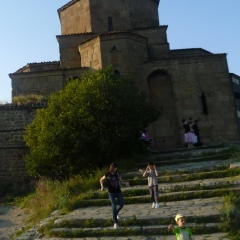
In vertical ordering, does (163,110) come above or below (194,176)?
above

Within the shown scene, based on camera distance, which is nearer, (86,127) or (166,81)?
(86,127)

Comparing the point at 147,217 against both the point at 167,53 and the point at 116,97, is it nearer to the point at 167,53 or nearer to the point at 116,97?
the point at 116,97

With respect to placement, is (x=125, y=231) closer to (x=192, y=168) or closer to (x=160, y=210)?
(x=160, y=210)

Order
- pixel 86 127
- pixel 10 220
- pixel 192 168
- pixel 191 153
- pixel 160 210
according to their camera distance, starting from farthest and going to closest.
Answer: pixel 191 153
pixel 86 127
pixel 10 220
pixel 192 168
pixel 160 210

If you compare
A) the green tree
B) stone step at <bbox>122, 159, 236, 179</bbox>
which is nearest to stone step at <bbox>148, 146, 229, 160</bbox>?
stone step at <bbox>122, 159, 236, 179</bbox>

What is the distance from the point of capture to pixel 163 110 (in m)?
18.5

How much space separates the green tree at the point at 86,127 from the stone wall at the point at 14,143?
270cm

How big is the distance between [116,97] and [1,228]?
18.6 ft

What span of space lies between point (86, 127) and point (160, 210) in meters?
5.19

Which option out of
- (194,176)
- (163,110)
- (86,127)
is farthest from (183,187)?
(163,110)

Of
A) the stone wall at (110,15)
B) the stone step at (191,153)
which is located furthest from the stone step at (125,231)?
the stone wall at (110,15)

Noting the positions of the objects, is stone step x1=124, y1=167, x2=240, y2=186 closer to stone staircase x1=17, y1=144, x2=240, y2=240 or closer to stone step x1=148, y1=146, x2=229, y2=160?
stone staircase x1=17, y1=144, x2=240, y2=240

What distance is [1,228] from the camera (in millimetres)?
9875

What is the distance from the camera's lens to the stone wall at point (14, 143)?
1551 cm
